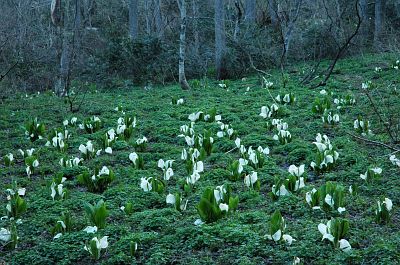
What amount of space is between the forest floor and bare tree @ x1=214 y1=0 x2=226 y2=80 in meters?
5.64

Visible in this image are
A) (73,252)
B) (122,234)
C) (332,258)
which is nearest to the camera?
(332,258)

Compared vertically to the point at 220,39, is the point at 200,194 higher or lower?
lower

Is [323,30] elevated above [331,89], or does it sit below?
above

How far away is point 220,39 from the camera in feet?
51.9

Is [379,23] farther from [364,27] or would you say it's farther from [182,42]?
[182,42]

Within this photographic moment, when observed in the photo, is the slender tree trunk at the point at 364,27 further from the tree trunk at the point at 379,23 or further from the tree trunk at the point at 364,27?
the tree trunk at the point at 379,23

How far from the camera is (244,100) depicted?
11109 millimetres

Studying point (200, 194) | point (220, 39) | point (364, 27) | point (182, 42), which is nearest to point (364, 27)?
point (364, 27)

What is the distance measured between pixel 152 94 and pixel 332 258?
10.2m

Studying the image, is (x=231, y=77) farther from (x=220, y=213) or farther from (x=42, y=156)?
(x=220, y=213)

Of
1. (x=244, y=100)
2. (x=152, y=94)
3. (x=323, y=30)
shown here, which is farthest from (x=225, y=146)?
(x=323, y=30)

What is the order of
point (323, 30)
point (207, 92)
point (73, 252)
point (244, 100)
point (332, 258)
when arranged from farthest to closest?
point (323, 30) < point (207, 92) < point (244, 100) < point (73, 252) < point (332, 258)

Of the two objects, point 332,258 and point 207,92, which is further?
point 207,92

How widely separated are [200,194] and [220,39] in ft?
37.4
